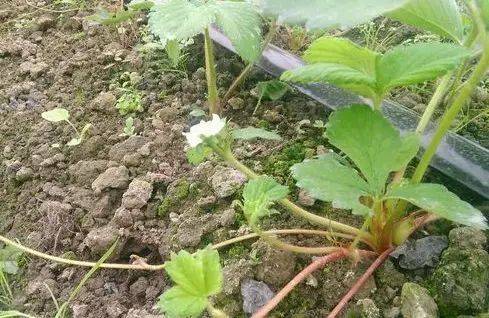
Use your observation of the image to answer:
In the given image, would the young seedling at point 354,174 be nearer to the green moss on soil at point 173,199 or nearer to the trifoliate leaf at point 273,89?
the green moss on soil at point 173,199

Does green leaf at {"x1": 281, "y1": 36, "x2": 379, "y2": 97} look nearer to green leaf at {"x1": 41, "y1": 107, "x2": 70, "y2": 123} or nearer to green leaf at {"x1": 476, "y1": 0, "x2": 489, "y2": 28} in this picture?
green leaf at {"x1": 476, "y1": 0, "x2": 489, "y2": 28}

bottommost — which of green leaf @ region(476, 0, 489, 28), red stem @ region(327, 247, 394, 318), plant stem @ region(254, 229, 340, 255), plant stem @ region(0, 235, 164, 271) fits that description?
plant stem @ region(0, 235, 164, 271)

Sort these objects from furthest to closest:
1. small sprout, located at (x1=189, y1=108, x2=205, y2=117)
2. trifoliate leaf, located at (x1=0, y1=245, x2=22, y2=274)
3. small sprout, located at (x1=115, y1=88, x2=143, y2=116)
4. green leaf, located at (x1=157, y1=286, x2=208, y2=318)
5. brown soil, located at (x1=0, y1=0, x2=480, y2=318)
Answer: small sprout, located at (x1=115, y1=88, x2=143, y2=116) < small sprout, located at (x1=189, y1=108, x2=205, y2=117) < trifoliate leaf, located at (x1=0, y1=245, x2=22, y2=274) < brown soil, located at (x1=0, y1=0, x2=480, y2=318) < green leaf, located at (x1=157, y1=286, x2=208, y2=318)

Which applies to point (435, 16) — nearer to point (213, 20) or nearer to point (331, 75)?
point (331, 75)

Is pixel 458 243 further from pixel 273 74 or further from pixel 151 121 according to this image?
pixel 151 121

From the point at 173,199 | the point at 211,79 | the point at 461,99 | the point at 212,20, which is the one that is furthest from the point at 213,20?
the point at 461,99

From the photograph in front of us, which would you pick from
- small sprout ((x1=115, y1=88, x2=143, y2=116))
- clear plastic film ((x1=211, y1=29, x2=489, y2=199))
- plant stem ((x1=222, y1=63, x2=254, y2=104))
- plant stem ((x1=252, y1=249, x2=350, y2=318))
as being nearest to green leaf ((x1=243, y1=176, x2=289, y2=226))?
plant stem ((x1=252, y1=249, x2=350, y2=318))

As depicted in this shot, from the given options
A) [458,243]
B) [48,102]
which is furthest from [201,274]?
[48,102]
